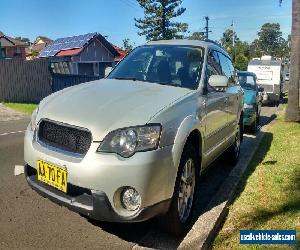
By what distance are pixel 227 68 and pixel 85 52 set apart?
1122 inches

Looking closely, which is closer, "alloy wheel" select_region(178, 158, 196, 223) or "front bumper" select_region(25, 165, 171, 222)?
"front bumper" select_region(25, 165, 171, 222)

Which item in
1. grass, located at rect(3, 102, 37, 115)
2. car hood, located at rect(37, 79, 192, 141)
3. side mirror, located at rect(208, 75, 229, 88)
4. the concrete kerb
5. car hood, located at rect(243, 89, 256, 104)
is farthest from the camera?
grass, located at rect(3, 102, 37, 115)

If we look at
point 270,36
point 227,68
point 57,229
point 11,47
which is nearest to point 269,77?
point 227,68

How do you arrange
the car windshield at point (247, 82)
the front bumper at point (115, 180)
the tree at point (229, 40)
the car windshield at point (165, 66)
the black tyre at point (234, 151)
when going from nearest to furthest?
the front bumper at point (115, 180), the car windshield at point (165, 66), the black tyre at point (234, 151), the car windshield at point (247, 82), the tree at point (229, 40)

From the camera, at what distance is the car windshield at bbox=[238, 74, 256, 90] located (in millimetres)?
12992

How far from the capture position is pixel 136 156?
342 centimetres

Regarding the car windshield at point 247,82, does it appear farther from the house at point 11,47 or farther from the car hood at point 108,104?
the house at point 11,47

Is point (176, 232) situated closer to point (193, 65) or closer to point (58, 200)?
point (58, 200)

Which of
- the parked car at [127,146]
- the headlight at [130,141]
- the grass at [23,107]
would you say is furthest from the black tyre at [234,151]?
the grass at [23,107]

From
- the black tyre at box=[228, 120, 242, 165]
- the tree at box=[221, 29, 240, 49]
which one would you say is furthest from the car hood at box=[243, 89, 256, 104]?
the tree at box=[221, 29, 240, 49]

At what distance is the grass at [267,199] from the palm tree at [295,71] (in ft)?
16.7

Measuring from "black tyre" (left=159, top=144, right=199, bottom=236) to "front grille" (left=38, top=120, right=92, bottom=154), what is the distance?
94 centimetres

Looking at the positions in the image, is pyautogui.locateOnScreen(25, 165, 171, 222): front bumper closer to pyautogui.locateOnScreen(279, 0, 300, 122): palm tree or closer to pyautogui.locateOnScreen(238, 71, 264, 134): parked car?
pyautogui.locateOnScreen(238, 71, 264, 134): parked car

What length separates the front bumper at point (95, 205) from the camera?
3.45 m
